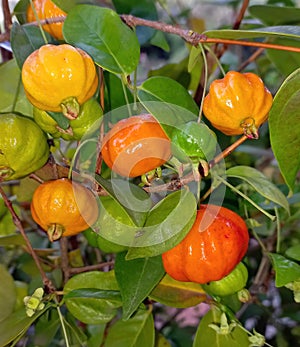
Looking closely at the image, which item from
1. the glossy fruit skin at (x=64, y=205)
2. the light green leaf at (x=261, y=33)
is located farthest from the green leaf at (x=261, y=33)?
the glossy fruit skin at (x=64, y=205)

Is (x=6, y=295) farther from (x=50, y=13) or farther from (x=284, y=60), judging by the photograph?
(x=284, y=60)

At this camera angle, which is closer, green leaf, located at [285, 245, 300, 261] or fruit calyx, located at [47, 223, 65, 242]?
fruit calyx, located at [47, 223, 65, 242]

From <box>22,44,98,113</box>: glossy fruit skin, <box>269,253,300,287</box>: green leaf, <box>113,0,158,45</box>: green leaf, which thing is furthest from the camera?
<box>113,0,158,45</box>: green leaf

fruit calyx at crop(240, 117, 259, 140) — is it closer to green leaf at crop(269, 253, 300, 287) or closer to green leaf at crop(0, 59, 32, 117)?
green leaf at crop(269, 253, 300, 287)

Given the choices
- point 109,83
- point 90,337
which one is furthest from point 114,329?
point 109,83

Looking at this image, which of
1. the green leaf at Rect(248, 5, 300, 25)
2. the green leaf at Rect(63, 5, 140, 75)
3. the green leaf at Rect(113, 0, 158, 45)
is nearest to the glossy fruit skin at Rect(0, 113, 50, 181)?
the green leaf at Rect(63, 5, 140, 75)

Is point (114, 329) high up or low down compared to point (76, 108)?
down

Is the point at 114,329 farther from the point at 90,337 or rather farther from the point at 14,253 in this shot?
the point at 14,253
